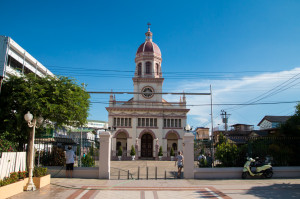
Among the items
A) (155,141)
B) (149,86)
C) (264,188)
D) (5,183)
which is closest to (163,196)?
(264,188)

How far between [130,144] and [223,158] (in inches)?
1041

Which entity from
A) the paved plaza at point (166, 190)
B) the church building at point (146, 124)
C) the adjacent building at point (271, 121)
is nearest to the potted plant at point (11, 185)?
the paved plaza at point (166, 190)

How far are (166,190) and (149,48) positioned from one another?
37.4m

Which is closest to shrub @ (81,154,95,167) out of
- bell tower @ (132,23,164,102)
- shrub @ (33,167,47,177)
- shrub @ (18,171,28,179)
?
shrub @ (33,167,47,177)

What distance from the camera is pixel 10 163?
1045 cm

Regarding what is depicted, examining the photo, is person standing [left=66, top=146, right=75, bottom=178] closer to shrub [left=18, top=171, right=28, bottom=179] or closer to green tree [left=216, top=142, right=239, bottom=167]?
shrub [left=18, top=171, right=28, bottom=179]

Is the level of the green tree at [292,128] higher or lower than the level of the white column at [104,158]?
higher

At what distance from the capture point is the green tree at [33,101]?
494 inches

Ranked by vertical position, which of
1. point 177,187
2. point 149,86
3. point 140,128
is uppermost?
point 149,86

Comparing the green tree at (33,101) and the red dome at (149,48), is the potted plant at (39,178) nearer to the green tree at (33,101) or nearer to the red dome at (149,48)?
the green tree at (33,101)

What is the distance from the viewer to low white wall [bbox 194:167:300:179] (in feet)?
44.1

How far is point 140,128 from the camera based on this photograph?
133 feet

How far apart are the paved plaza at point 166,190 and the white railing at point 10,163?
4.80 feet

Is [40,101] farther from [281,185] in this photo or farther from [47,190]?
[281,185]
